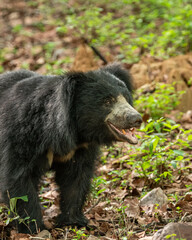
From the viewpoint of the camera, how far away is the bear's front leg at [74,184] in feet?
12.4

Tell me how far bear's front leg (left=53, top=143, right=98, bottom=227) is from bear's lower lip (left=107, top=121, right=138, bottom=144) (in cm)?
49

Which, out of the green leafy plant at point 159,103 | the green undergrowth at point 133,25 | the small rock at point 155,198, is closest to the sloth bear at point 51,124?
the small rock at point 155,198

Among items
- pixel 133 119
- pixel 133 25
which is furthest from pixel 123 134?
pixel 133 25

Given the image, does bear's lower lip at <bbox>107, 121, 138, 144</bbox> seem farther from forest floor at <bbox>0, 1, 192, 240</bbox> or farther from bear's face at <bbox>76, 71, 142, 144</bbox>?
forest floor at <bbox>0, 1, 192, 240</bbox>

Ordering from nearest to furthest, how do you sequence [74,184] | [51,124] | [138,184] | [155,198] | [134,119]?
[134,119]
[51,124]
[155,198]
[74,184]
[138,184]

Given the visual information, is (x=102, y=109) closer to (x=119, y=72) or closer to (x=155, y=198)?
(x=119, y=72)

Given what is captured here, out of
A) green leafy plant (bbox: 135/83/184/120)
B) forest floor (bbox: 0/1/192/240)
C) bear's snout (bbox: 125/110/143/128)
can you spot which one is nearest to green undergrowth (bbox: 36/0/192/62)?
forest floor (bbox: 0/1/192/240)

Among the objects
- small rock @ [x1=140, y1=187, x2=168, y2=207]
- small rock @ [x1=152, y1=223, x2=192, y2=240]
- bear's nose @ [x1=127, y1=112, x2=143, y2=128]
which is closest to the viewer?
small rock @ [x1=152, y1=223, x2=192, y2=240]

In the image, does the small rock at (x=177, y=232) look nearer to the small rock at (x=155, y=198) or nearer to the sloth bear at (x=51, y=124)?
the sloth bear at (x=51, y=124)

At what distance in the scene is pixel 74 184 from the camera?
3883mm

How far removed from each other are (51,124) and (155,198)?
1.19 m

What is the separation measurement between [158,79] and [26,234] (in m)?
4.20

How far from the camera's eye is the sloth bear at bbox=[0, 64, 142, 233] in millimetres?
3301

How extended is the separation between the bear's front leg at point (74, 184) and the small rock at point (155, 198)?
0.56 metres
